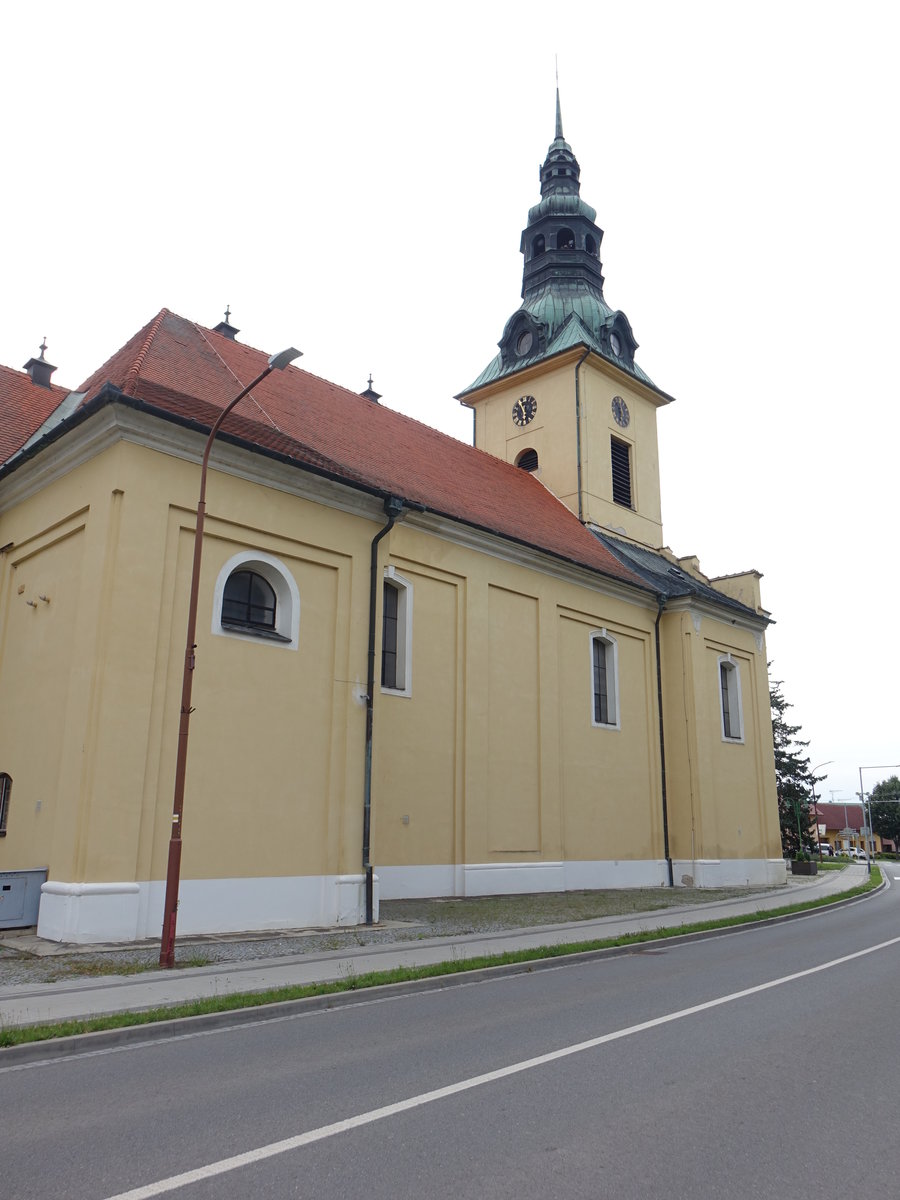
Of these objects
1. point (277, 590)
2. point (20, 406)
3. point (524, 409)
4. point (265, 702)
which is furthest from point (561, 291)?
point (265, 702)

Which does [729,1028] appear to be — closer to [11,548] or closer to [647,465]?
[11,548]

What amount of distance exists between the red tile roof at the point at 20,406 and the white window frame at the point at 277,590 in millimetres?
5389

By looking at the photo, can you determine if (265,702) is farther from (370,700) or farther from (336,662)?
(370,700)

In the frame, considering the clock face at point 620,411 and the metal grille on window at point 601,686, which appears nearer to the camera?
the metal grille on window at point 601,686

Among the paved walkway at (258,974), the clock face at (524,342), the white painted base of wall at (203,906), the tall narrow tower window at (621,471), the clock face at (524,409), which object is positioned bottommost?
the paved walkway at (258,974)

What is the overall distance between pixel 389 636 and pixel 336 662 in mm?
2967

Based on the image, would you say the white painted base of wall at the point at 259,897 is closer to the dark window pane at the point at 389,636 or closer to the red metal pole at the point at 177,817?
the red metal pole at the point at 177,817

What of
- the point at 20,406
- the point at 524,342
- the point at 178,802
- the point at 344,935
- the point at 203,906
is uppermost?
the point at 524,342

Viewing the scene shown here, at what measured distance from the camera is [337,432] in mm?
19984

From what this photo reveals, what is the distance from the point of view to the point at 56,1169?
14.0ft

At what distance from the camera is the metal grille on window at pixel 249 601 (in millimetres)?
14424

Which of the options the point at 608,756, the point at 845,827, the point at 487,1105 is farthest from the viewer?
the point at 845,827

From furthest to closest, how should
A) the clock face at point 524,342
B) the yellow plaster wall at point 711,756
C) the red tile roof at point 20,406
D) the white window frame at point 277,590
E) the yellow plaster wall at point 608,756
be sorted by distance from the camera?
the clock face at point 524,342, the yellow plaster wall at point 711,756, the yellow plaster wall at point 608,756, the red tile roof at point 20,406, the white window frame at point 277,590

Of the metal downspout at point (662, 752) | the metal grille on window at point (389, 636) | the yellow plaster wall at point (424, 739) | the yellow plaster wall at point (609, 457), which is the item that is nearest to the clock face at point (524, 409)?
the yellow plaster wall at point (609, 457)
